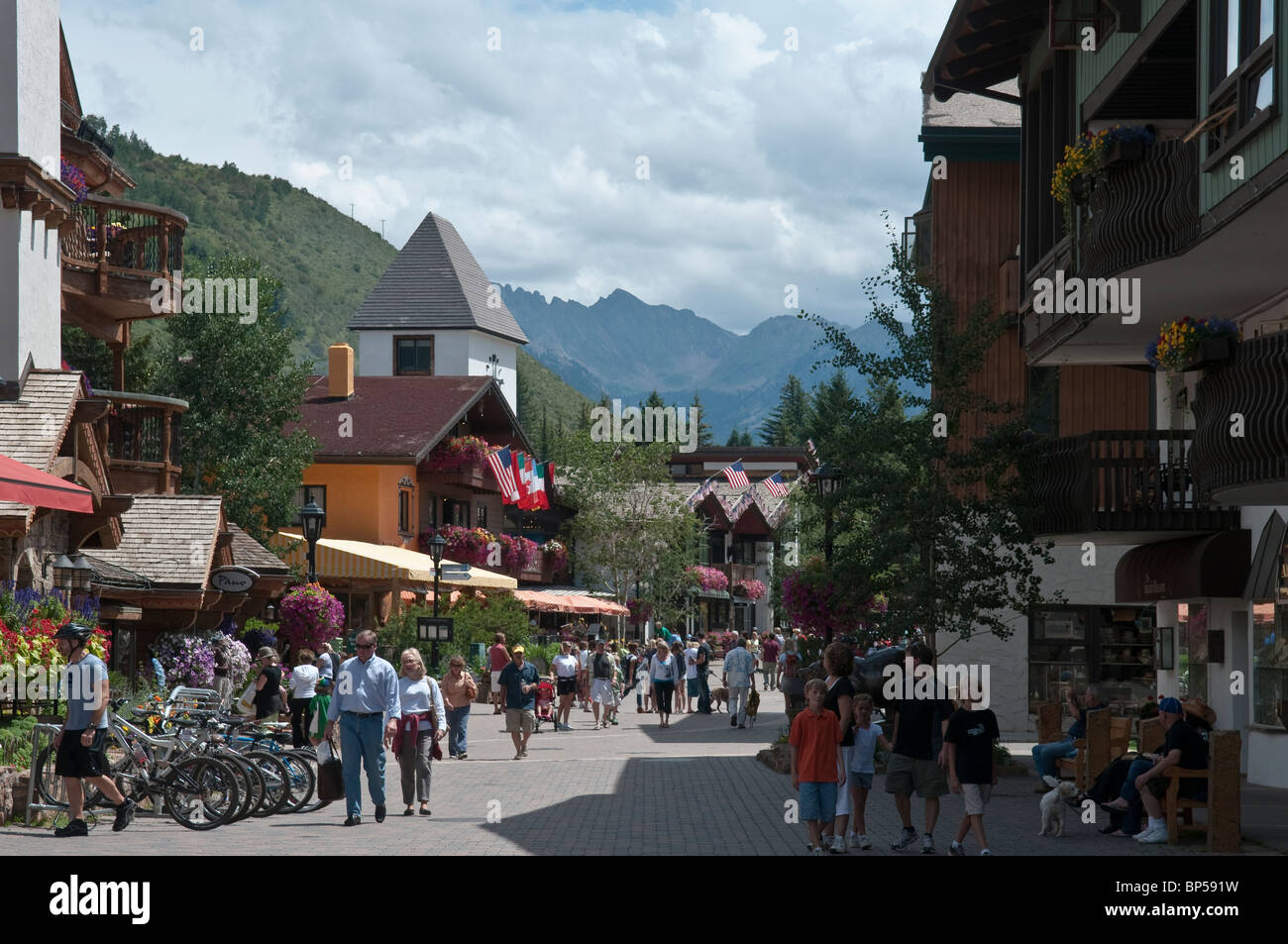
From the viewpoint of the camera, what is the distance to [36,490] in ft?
47.2

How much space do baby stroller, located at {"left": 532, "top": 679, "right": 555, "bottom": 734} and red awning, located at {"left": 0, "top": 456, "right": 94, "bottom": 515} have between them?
18.7 metres

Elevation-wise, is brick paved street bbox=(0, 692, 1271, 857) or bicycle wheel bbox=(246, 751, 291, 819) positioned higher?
bicycle wheel bbox=(246, 751, 291, 819)


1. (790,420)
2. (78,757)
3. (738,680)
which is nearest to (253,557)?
(738,680)

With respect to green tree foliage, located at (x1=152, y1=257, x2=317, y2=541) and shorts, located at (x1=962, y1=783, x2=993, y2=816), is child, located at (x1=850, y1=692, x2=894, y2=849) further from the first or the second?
green tree foliage, located at (x1=152, y1=257, x2=317, y2=541)

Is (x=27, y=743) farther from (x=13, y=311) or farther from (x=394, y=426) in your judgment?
(x=394, y=426)

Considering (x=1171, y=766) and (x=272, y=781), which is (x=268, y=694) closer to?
(x=272, y=781)

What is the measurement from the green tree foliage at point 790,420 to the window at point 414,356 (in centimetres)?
7193

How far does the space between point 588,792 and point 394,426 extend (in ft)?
120

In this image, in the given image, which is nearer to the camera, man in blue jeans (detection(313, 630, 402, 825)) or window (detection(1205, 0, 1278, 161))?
window (detection(1205, 0, 1278, 161))

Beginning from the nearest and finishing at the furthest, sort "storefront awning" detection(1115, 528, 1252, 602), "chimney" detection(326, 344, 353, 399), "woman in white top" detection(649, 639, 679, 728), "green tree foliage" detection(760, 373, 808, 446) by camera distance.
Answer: "storefront awning" detection(1115, 528, 1252, 602)
"woman in white top" detection(649, 639, 679, 728)
"chimney" detection(326, 344, 353, 399)
"green tree foliage" detection(760, 373, 808, 446)

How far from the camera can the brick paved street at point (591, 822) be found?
14.4m

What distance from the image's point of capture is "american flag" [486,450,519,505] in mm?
55656

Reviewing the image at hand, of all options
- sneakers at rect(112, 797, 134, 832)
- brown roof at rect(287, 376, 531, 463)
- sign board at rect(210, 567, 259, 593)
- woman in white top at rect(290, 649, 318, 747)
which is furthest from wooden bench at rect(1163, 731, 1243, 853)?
brown roof at rect(287, 376, 531, 463)

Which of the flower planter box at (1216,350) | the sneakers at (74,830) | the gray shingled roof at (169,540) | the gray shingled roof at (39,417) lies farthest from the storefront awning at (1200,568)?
the gray shingled roof at (169,540)
